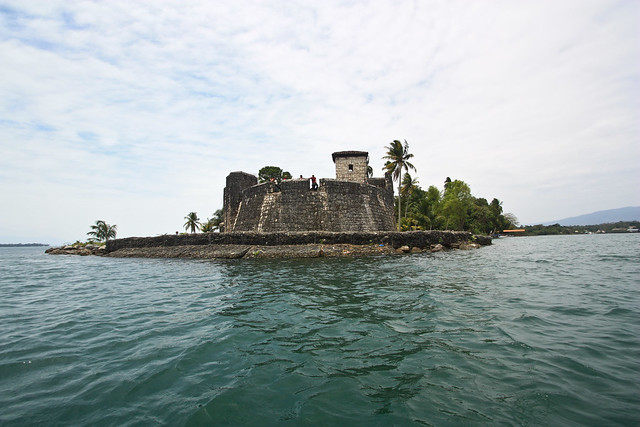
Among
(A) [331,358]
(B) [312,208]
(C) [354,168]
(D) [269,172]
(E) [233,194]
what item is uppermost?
(D) [269,172]

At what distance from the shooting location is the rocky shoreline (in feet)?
53.8

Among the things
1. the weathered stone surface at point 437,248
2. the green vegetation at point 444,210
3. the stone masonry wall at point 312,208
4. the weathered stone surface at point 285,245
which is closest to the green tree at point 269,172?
the green vegetation at point 444,210

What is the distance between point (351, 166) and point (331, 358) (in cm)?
2371

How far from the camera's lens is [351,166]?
26.3 m

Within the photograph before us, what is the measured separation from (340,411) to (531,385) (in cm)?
193

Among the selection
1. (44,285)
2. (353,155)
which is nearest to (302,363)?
(44,285)

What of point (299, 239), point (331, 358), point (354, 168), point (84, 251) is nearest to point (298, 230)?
point (299, 239)

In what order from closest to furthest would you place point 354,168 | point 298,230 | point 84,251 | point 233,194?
point 298,230, point 233,194, point 354,168, point 84,251

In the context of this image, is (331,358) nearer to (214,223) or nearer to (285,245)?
(285,245)

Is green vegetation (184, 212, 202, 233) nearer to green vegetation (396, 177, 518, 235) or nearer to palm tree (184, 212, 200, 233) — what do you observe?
palm tree (184, 212, 200, 233)

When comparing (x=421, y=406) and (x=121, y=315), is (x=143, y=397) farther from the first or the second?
(x=121, y=315)

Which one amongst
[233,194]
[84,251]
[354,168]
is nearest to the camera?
[233,194]

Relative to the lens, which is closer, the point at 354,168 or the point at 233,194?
the point at 233,194

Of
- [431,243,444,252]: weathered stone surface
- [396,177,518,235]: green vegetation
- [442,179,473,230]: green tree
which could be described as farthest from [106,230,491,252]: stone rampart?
[442,179,473,230]: green tree
